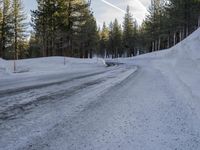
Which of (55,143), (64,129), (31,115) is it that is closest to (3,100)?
(31,115)

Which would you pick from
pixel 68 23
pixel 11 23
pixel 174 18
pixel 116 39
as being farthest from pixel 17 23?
pixel 116 39

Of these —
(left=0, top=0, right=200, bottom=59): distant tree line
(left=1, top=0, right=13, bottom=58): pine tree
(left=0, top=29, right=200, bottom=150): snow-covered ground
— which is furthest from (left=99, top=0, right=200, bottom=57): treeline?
(left=0, top=29, right=200, bottom=150): snow-covered ground

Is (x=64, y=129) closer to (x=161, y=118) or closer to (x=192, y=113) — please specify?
(x=161, y=118)

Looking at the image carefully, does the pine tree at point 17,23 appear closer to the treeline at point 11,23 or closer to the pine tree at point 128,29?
the treeline at point 11,23

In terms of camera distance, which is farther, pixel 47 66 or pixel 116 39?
pixel 116 39

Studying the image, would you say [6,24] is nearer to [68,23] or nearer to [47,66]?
[68,23]

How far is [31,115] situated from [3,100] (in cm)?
183

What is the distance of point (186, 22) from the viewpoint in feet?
150

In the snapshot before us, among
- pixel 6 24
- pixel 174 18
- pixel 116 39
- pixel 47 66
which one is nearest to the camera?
pixel 47 66

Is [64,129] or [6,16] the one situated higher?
[6,16]

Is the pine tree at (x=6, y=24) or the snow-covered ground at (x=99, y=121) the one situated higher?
the pine tree at (x=6, y=24)

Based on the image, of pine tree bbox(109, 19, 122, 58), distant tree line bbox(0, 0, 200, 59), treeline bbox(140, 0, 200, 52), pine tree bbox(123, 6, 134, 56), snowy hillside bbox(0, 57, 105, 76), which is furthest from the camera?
pine tree bbox(109, 19, 122, 58)

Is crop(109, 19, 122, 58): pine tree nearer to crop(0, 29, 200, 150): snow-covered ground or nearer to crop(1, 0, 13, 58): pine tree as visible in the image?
crop(1, 0, 13, 58): pine tree

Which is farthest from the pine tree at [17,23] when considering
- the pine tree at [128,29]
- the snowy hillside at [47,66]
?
the pine tree at [128,29]
